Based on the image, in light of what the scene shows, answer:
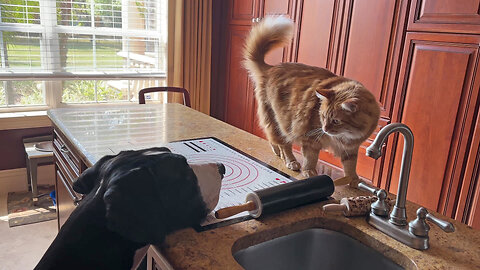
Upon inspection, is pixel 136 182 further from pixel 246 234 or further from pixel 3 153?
pixel 3 153

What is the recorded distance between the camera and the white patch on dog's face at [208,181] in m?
0.90

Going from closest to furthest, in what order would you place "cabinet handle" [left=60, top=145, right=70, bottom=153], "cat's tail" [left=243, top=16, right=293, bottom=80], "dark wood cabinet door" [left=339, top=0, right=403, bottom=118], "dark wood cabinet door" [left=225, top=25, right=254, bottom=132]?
"cat's tail" [left=243, top=16, right=293, bottom=80], "cabinet handle" [left=60, top=145, right=70, bottom=153], "dark wood cabinet door" [left=339, top=0, right=403, bottom=118], "dark wood cabinet door" [left=225, top=25, right=254, bottom=132]

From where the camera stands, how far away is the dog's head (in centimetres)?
75

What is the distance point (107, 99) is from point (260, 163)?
2629 mm

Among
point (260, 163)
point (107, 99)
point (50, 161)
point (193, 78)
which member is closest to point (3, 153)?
point (50, 161)

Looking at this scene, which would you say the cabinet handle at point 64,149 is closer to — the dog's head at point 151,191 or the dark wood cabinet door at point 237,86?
the dog's head at point 151,191

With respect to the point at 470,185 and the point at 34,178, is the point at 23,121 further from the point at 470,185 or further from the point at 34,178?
the point at 470,185

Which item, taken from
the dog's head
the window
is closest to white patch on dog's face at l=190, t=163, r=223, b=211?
the dog's head

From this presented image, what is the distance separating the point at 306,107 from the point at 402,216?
1.60 ft

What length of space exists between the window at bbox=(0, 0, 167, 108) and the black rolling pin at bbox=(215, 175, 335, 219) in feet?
9.14

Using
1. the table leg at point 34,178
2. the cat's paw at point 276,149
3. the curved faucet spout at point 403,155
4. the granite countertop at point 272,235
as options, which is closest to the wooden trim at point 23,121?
the table leg at point 34,178

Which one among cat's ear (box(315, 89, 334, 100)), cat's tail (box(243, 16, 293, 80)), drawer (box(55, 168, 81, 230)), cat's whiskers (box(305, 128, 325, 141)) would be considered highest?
cat's tail (box(243, 16, 293, 80))

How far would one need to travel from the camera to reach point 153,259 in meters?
0.85

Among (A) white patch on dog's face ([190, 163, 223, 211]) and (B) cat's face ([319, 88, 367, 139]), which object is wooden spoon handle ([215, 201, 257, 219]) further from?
(B) cat's face ([319, 88, 367, 139])
